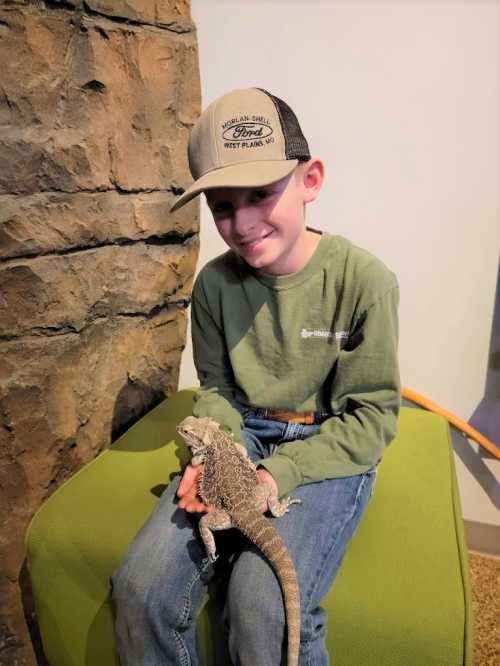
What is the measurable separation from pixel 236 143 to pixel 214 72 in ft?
3.74

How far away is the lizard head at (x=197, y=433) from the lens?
4.42 feet

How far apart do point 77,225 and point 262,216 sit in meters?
0.70

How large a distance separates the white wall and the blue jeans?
3.73 ft

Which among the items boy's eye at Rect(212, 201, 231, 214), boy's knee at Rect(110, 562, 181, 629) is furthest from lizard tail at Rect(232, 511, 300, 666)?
boy's eye at Rect(212, 201, 231, 214)

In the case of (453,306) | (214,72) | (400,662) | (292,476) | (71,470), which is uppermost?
(214,72)

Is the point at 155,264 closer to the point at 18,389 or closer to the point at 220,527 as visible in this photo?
the point at 18,389

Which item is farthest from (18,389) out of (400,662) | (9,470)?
(400,662)

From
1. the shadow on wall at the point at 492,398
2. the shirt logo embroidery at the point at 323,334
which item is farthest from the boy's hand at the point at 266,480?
the shadow on wall at the point at 492,398

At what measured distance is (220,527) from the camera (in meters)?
1.26

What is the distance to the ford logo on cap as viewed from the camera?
1.22m

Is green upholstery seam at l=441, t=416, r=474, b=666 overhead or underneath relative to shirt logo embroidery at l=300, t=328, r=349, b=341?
underneath

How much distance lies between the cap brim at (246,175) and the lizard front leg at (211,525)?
848 millimetres

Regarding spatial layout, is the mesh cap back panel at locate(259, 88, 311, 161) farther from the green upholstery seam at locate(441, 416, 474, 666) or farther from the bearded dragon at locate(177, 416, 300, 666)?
the green upholstery seam at locate(441, 416, 474, 666)

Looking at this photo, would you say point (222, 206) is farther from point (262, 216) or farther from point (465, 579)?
point (465, 579)
